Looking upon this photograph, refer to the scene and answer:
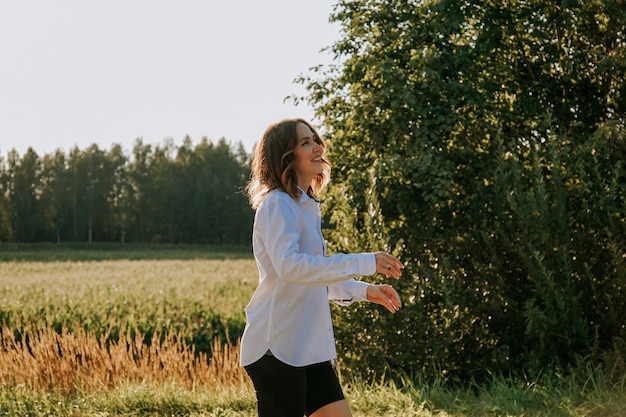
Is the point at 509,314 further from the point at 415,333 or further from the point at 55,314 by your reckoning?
the point at 55,314

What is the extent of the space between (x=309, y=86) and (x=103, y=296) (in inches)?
413

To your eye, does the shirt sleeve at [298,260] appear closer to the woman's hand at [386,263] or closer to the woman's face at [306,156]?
the woman's hand at [386,263]

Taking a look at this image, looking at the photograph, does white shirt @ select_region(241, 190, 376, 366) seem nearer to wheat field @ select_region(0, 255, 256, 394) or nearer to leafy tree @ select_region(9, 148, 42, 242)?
wheat field @ select_region(0, 255, 256, 394)

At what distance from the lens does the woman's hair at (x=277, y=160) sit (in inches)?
120

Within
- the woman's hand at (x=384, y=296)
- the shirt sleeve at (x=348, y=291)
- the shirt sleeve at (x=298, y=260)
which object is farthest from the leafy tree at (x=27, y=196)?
the shirt sleeve at (x=298, y=260)

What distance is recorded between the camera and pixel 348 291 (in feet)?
10.9

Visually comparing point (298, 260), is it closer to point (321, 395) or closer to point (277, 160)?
point (277, 160)

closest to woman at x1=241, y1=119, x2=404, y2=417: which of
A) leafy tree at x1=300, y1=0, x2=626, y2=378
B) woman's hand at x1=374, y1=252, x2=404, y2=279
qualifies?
woman's hand at x1=374, y1=252, x2=404, y2=279

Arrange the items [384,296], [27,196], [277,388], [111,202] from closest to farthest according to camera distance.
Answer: [277,388], [384,296], [27,196], [111,202]

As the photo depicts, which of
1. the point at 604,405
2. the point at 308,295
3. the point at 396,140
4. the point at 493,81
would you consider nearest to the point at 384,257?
the point at 308,295

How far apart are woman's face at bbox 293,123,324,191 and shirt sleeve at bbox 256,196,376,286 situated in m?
0.29

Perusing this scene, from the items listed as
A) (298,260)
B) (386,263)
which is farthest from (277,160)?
(386,263)

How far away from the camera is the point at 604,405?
556 centimetres

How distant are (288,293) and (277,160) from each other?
1.80 ft
